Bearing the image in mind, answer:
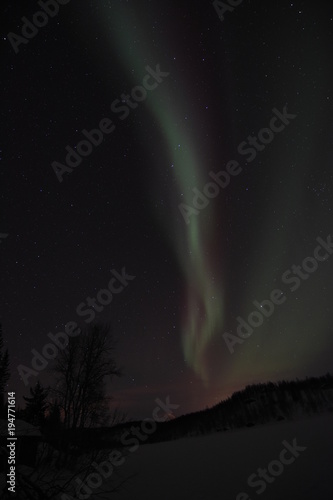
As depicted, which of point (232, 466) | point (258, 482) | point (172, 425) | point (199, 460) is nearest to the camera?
point (258, 482)

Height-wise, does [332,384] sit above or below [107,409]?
below

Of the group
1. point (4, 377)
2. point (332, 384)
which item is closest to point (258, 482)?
point (4, 377)

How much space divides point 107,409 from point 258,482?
13.5 meters

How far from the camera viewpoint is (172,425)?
65.4m

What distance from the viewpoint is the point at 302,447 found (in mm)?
18484

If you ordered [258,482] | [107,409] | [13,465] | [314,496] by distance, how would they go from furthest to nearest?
[107,409], [258,482], [314,496], [13,465]

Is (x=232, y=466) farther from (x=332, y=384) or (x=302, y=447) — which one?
(x=332, y=384)

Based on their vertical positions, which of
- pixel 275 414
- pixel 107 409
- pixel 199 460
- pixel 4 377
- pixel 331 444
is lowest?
pixel 275 414

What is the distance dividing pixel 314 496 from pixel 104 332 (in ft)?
59.7

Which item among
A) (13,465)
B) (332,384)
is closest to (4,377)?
(13,465)

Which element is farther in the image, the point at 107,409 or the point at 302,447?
the point at 107,409

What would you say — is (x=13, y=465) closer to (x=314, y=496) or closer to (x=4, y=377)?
(x=314, y=496)

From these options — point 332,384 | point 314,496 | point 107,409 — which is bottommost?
point 332,384

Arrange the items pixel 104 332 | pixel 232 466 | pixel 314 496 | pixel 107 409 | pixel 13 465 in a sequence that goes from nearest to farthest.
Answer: pixel 13 465 → pixel 314 496 → pixel 232 466 → pixel 107 409 → pixel 104 332
